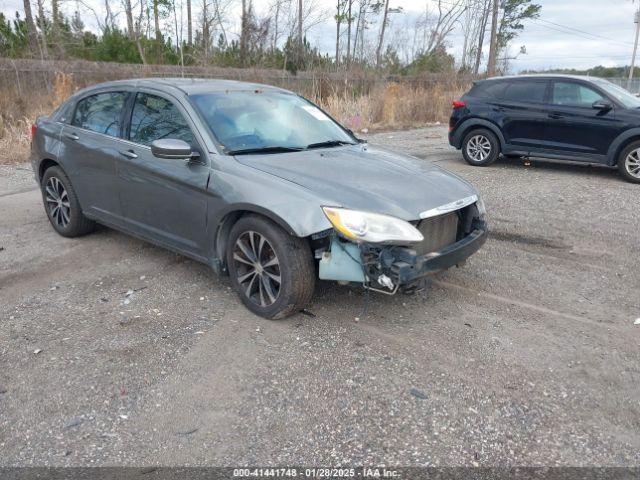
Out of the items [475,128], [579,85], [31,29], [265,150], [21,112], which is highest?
[31,29]

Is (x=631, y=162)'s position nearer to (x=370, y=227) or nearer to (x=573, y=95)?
(x=573, y=95)

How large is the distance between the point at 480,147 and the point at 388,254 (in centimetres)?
747

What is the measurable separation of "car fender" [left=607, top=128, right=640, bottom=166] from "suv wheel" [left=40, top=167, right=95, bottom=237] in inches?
308

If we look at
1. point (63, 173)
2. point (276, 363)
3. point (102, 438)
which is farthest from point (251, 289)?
point (63, 173)

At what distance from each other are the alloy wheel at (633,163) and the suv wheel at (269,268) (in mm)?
7177

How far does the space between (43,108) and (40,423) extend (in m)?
12.1

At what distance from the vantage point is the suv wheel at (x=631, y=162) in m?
8.58

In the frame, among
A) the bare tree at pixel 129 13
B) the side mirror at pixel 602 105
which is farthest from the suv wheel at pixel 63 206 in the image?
the bare tree at pixel 129 13

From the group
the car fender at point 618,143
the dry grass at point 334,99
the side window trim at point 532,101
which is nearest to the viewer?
the car fender at point 618,143

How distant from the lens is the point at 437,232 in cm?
379

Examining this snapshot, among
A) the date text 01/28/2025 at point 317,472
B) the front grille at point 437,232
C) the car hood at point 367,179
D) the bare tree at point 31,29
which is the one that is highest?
the bare tree at point 31,29

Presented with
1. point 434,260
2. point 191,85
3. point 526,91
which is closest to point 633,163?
point 526,91

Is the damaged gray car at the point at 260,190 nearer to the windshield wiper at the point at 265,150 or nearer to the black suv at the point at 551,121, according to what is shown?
the windshield wiper at the point at 265,150

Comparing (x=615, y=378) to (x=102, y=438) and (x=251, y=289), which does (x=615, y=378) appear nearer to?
(x=251, y=289)
